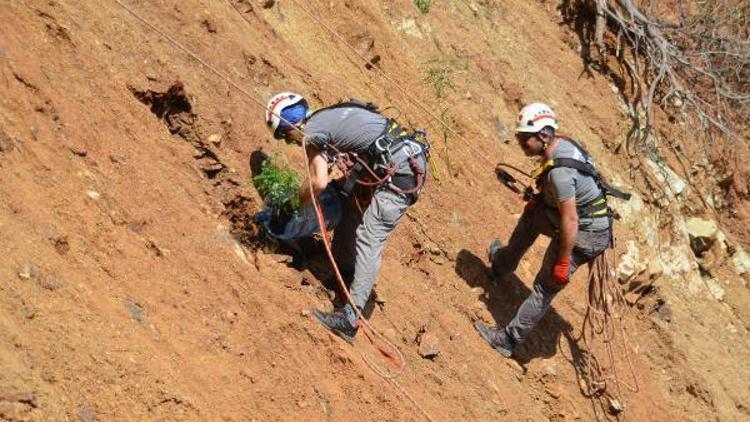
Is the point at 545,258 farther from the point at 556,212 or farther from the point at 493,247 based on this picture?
the point at 493,247

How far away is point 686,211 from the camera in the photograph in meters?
10.3

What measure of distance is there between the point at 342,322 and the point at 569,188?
1987 mm

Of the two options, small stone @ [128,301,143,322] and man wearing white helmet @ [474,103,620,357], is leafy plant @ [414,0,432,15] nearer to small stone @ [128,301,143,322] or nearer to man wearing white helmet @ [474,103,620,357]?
man wearing white helmet @ [474,103,620,357]

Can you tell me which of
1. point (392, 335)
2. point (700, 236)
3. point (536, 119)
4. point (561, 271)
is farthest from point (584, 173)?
point (700, 236)

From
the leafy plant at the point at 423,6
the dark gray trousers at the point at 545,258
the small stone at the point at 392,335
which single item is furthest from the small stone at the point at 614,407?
the leafy plant at the point at 423,6

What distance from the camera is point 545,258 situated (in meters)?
6.35

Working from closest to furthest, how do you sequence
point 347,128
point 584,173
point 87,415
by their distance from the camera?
point 87,415 < point 347,128 < point 584,173

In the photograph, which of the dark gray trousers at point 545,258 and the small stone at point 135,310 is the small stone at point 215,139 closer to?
the small stone at point 135,310

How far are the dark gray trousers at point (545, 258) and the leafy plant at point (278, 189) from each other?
6.85 ft

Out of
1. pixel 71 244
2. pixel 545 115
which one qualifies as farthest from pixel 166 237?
pixel 545 115

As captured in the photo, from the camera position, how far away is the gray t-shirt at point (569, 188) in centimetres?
583

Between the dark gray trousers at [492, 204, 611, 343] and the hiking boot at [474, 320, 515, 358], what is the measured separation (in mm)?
59

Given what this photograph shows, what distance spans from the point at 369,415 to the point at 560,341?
2965 mm

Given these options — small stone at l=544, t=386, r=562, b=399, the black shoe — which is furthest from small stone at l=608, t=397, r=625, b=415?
the black shoe
